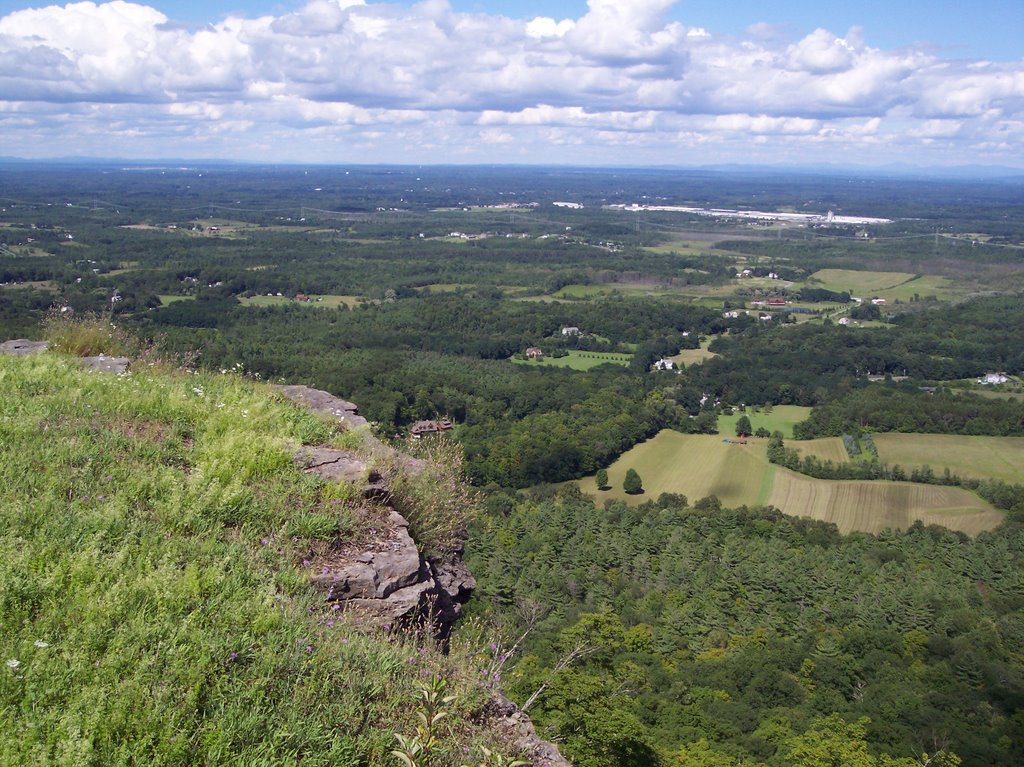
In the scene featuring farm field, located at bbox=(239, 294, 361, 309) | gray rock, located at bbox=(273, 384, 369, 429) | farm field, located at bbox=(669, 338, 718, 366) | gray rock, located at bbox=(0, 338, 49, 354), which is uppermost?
gray rock, located at bbox=(0, 338, 49, 354)

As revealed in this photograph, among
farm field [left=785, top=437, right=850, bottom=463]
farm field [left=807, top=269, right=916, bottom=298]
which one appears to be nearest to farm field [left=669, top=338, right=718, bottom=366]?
farm field [left=785, top=437, right=850, bottom=463]

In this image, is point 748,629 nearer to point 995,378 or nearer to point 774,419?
point 774,419

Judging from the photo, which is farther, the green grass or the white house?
the green grass

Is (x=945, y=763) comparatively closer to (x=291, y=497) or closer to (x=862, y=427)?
(x=291, y=497)

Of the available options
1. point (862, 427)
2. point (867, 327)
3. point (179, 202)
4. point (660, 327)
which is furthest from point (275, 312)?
point (179, 202)

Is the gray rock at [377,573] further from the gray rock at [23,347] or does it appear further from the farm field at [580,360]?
the farm field at [580,360]

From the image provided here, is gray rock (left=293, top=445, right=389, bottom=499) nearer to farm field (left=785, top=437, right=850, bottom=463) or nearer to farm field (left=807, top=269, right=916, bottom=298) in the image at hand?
farm field (left=785, top=437, right=850, bottom=463)

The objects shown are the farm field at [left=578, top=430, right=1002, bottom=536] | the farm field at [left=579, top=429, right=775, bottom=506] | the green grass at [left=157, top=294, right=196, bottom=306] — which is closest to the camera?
the farm field at [left=578, top=430, right=1002, bottom=536]
